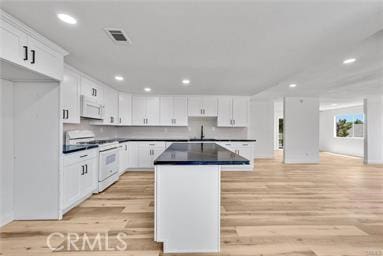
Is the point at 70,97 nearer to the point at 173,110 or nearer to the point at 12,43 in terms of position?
the point at 12,43

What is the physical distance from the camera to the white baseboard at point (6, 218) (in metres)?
2.54

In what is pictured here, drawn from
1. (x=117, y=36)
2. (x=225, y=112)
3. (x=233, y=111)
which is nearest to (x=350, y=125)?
(x=233, y=111)

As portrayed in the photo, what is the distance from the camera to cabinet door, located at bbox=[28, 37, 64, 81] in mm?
2277

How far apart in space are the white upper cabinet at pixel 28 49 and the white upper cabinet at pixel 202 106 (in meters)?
3.90

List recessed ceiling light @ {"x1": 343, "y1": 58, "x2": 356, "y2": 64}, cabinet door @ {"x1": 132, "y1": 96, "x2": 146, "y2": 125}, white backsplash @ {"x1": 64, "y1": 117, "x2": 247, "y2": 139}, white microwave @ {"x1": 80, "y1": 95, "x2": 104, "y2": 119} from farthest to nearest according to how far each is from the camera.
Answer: white backsplash @ {"x1": 64, "y1": 117, "x2": 247, "y2": 139} < cabinet door @ {"x1": 132, "y1": 96, "x2": 146, "y2": 125} < white microwave @ {"x1": 80, "y1": 95, "x2": 104, "y2": 119} < recessed ceiling light @ {"x1": 343, "y1": 58, "x2": 356, "y2": 64}

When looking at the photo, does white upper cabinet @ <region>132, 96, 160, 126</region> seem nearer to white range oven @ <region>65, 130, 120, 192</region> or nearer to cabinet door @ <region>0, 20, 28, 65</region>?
white range oven @ <region>65, 130, 120, 192</region>

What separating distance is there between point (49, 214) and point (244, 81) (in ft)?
13.7

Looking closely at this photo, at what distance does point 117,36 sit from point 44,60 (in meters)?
0.96

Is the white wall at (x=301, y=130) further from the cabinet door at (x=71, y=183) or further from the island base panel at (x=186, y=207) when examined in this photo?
the cabinet door at (x=71, y=183)

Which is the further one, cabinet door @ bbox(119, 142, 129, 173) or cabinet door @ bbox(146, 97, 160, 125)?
cabinet door @ bbox(146, 97, 160, 125)

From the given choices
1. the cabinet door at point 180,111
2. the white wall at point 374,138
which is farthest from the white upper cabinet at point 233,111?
the white wall at point 374,138

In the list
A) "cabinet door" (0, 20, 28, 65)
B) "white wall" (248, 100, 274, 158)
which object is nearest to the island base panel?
"cabinet door" (0, 20, 28, 65)

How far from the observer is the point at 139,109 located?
623 cm

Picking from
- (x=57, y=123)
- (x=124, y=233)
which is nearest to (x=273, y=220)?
(x=124, y=233)
